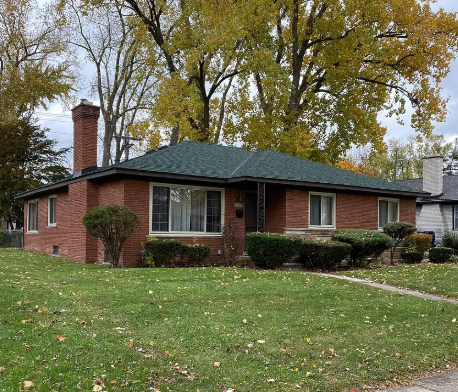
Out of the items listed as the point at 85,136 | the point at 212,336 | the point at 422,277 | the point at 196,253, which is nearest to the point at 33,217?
the point at 85,136

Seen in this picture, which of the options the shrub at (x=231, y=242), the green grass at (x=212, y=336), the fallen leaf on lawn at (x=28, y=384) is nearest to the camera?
the fallen leaf on lawn at (x=28, y=384)

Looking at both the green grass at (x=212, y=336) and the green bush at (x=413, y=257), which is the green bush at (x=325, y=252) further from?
the green grass at (x=212, y=336)

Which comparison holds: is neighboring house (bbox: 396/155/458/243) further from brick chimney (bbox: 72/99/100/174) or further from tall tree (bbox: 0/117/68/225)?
tall tree (bbox: 0/117/68/225)

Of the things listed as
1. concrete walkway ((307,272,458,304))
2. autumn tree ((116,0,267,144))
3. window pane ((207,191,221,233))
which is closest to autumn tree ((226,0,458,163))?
autumn tree ((116,0,267,144))

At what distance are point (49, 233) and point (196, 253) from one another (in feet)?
30.6

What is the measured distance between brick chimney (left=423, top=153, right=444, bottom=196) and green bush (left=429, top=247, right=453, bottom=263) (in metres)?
10.9

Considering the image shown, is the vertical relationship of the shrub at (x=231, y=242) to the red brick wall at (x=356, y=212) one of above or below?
below

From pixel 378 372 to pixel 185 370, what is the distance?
223cm

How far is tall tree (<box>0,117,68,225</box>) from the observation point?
30.5 m

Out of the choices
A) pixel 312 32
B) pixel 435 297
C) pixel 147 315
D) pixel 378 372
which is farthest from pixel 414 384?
pixel 312 32

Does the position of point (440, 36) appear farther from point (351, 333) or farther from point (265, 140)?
point (351, 333)

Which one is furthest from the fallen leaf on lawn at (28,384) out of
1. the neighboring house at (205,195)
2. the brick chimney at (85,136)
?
the brick chimney at (85,136)

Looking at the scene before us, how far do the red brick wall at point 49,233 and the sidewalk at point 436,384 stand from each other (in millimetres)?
15456

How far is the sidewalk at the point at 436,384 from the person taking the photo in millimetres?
5180
